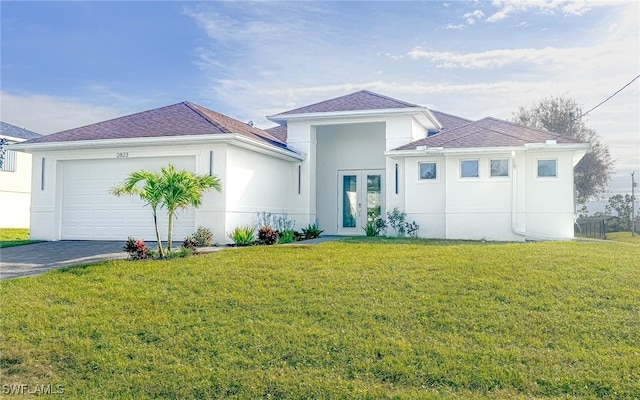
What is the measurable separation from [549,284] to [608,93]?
1991cm

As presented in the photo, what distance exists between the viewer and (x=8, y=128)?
2958 cm

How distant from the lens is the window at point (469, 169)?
16.3 metres

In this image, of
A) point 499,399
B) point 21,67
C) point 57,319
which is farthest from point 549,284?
point 21,67

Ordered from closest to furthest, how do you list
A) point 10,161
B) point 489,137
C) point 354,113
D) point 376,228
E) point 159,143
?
1. point 159,143
2. point 489,137
3. point 376,228
4. point 354,113
5. point 10,161

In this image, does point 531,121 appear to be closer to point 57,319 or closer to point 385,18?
point 385,18

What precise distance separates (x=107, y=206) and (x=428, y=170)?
34.9 feet

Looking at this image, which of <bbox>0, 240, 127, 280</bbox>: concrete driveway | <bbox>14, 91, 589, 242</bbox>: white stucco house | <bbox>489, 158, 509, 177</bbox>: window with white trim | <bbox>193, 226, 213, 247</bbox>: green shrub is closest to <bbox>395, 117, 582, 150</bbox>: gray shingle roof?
<bbox>14, 91, 589, 242</bbox>: white stucco house

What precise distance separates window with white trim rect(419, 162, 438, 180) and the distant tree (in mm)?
18012

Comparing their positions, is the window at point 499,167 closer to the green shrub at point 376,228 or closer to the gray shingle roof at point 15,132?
the green shrub at point 376,228

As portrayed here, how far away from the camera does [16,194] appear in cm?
2695

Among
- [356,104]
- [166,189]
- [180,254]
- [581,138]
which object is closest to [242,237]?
[180,254]

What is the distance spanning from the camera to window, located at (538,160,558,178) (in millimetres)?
15821

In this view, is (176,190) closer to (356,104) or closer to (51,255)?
(51,255)

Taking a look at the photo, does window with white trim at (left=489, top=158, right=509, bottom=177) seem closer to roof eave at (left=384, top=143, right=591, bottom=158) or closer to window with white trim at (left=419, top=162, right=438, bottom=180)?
roof eave at (left=384, top=143, right=591, bottom=158)
